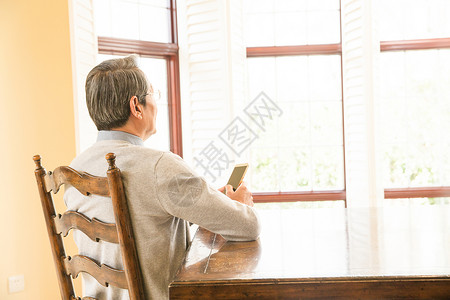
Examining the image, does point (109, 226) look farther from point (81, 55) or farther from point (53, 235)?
point (81, 55)

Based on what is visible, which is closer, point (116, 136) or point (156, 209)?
point (156, 209)

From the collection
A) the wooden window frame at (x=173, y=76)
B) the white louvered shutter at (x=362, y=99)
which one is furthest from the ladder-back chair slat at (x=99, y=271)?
the white louvered shutter at (x=362, y=99)

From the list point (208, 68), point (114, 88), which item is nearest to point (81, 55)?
point (208, 68)

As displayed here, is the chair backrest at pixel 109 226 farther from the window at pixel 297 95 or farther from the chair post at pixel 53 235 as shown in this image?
the window at pixel 297 95

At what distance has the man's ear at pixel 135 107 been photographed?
49.0 inches

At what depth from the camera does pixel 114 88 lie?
1.22 meters

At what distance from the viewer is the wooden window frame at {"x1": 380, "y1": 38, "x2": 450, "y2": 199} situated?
129 inches

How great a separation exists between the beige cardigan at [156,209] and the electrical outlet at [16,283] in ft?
5.04

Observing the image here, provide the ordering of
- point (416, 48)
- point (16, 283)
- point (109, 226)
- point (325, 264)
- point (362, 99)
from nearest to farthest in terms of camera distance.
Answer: point (325, 264)
point (109, 226)
point (16, 283)
point (362, 99)
point (416, 48)

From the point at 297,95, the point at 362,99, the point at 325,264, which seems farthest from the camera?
the point at 297,95

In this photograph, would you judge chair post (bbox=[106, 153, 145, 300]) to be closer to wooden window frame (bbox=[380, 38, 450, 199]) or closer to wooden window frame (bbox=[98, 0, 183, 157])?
wooden window frame (bbox=[98, 0, 183, 157])

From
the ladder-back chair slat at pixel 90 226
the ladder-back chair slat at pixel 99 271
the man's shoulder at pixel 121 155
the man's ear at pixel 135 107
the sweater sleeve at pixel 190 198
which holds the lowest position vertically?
the ladder-back chair slat at pixel 99 271

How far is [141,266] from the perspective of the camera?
1.13 m

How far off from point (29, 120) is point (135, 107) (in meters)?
1.53
